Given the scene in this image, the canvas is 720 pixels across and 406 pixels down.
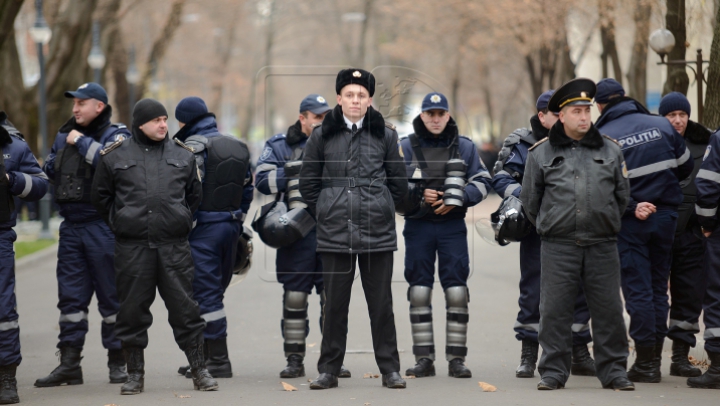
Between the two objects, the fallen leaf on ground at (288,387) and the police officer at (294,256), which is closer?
the fallen leaf on ground at (288,387)

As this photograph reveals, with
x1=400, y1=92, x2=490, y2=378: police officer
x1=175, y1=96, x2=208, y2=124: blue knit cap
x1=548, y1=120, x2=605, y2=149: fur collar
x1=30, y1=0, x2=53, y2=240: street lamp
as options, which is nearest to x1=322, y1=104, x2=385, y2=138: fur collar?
x1=400, y1=92, x2=490, y2=378: police officer

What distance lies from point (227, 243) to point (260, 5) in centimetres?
3931

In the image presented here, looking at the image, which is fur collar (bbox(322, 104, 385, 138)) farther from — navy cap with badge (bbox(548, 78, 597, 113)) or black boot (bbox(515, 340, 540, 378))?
black boot (bbox(515, 340, 540, 378))

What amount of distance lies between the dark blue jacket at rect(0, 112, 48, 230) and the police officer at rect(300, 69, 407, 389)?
6.14 ft

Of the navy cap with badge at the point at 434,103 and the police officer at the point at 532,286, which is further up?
the navy cap with badge at the point at 434,103

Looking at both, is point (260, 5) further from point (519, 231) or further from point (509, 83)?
point (519, 231)

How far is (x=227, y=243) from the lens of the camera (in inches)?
336

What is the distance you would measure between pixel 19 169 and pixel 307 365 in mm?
2958

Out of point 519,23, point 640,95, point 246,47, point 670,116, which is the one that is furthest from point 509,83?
point 670,116

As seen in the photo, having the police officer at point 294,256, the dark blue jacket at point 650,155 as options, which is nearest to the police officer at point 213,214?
the police officer at point 294,256

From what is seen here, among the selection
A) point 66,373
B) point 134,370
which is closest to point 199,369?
point 134,370

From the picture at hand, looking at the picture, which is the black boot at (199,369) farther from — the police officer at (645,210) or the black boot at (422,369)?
the police officer at (645,210)

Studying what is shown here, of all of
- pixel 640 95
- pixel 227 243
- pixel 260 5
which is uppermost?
pixel 260 5

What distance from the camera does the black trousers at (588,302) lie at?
23.9 feet
